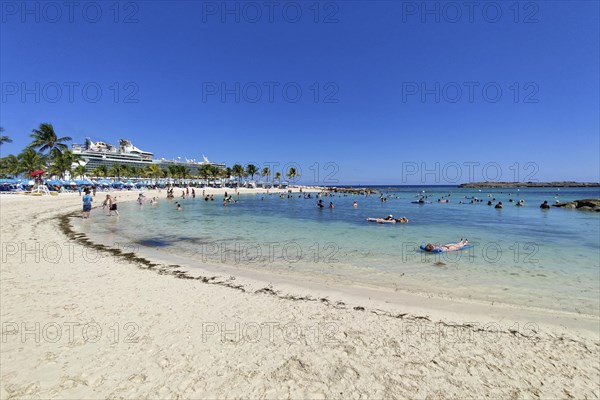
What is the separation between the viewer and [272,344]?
4672mm

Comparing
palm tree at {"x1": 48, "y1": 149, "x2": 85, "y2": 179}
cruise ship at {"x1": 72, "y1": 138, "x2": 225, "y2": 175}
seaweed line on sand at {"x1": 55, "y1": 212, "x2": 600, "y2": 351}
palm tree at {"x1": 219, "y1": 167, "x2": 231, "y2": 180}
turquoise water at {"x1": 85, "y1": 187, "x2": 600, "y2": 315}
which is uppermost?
cruise ship at {"x1": 72, "y1": 138, "x2": 225, "y2": 175}

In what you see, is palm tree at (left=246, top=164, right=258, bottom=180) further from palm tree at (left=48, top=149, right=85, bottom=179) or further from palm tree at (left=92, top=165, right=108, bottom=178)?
palm tree at (left=48, top=149, right=85, bottom=179)

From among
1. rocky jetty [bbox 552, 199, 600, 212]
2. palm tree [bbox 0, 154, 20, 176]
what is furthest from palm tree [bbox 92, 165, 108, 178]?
rocky jetty [bbox 552, 199, 600, 212]

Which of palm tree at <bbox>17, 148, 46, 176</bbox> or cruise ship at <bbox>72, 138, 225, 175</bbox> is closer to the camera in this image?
palm tree at <bbox>17, 148, 46, 176</bbox>

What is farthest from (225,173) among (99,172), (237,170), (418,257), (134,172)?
(418,257)

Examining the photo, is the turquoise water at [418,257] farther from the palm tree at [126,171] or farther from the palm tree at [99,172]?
the palm tree at [126,171]

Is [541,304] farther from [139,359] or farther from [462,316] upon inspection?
[139,359]

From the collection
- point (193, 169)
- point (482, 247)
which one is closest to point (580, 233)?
point (482, 247)

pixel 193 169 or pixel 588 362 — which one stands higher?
pixel 193 169

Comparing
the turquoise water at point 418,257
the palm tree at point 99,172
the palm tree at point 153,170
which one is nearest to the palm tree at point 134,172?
the palm tree at point 153,170

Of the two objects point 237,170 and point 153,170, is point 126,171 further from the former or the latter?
point 237,170

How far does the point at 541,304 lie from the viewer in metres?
6.96

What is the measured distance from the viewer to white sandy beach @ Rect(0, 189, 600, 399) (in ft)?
12.0

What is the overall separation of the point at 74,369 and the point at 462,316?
22.8 feet
